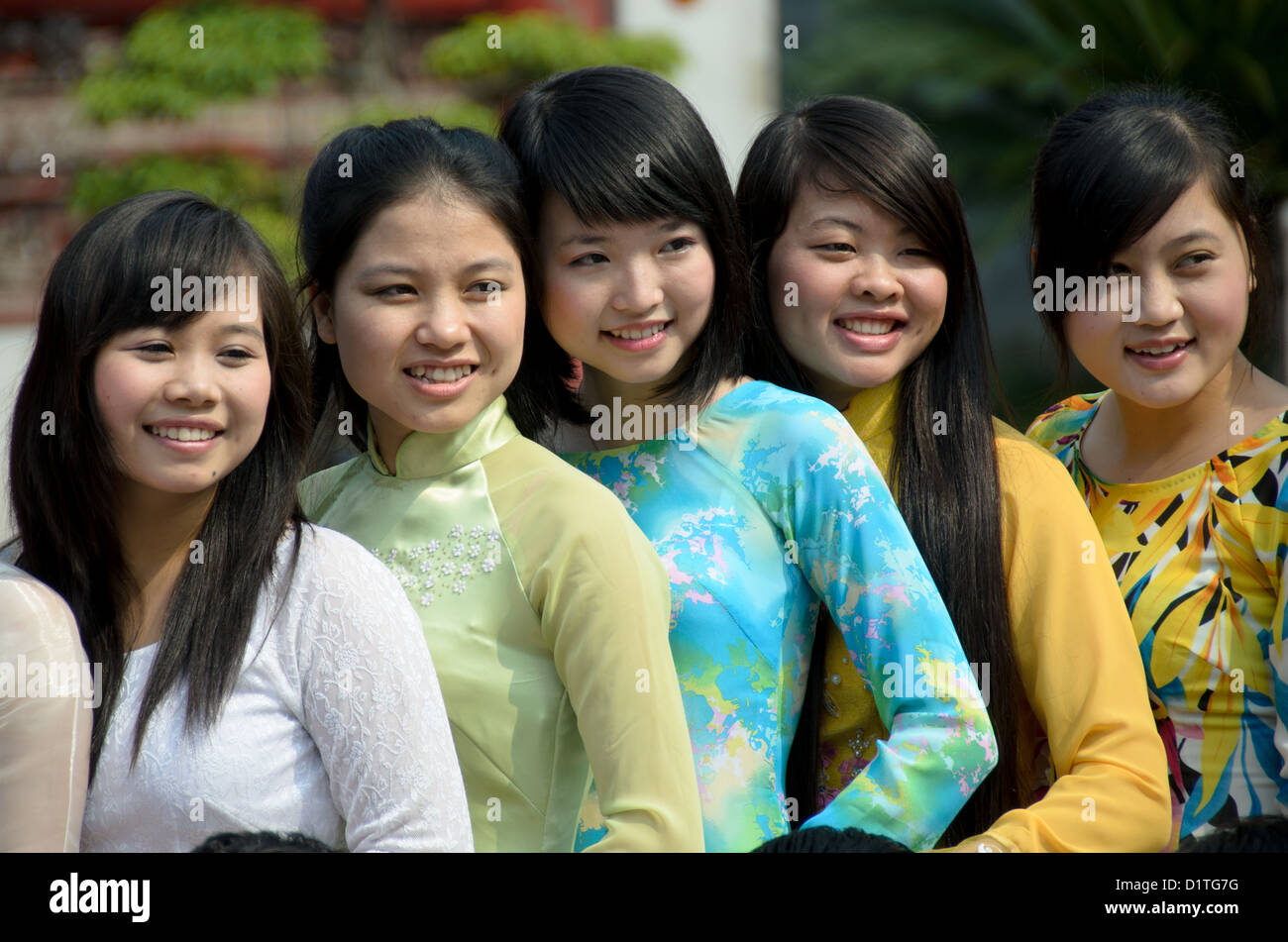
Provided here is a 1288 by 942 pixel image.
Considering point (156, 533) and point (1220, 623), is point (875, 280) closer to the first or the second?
point (1220, 623)

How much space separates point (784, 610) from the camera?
77.8 inches

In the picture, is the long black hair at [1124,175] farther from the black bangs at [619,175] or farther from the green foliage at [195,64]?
the green foliage at [195,64]

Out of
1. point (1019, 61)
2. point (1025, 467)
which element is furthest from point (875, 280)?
point (1019, 61)

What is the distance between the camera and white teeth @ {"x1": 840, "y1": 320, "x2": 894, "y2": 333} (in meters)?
2.13

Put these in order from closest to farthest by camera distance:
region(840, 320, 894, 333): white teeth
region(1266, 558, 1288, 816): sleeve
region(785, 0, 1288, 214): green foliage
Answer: region(1266, 558, 1288, 816): sleeve → region(840, 320, 894, 333): white teeth → region(785, 0, 1288, 214): green foliage

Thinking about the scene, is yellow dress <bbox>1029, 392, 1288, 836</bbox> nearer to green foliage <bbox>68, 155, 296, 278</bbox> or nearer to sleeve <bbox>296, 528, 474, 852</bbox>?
sleeve <bbox>296, 528, 474, 852</bbox>

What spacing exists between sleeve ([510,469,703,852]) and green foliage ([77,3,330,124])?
23.0ft

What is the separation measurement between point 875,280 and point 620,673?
72 cm

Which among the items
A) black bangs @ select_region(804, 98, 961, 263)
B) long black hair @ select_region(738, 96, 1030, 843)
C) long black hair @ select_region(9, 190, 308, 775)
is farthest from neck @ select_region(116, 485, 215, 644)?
black bangs @ select_region(804, 98, 961, 263)

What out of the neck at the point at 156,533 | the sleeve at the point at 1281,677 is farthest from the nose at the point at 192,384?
the sleeve at the point at 1281,677

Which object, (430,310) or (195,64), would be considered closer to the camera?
(430,310)

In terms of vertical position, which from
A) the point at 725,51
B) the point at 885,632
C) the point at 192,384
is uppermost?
the point at 725,51

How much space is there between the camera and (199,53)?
319 inches

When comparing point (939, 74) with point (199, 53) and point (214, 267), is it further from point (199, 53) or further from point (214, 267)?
point (214, 267)
